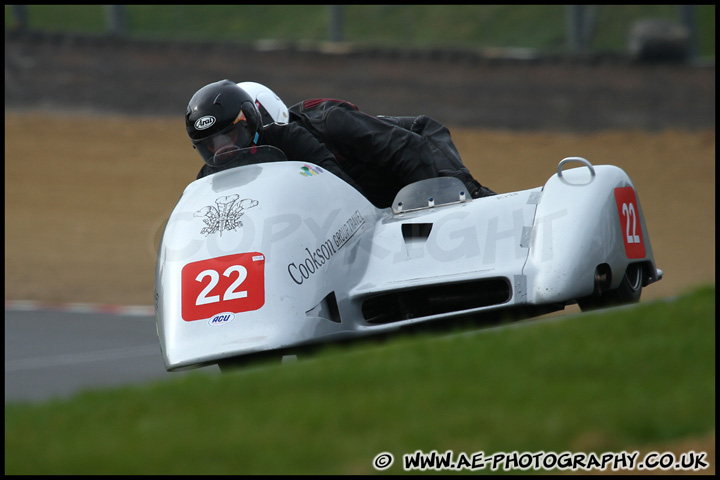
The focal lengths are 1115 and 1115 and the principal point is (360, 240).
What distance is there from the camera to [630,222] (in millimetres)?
5465

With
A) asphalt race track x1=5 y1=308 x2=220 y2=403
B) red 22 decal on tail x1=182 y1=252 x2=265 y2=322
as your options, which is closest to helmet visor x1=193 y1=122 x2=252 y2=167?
red 22 decal on tail x1=182 y1=252 x2=265 y2=322

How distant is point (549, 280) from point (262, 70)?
1476 cm

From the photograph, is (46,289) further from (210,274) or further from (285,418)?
(285,418)

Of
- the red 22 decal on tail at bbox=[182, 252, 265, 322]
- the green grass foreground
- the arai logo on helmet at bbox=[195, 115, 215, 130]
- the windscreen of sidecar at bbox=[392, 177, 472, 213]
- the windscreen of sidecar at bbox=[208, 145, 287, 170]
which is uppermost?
the arai logo on helmet at bbox=[195, 115, 215, 130]

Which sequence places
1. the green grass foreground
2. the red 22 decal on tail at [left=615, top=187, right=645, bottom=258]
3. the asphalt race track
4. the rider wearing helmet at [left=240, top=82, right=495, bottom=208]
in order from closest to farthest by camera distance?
the green grass foreground
the red 22 decal on tail at [left=615, top=187, right=645, bottom=258]
the rider wearing helmet at [left=240, top=82, right=495, bottom=208]
the asphalt race track

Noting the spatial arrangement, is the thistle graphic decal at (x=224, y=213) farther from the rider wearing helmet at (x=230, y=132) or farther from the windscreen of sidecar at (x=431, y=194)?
the windscreen of sidecar at (x=431, y=194)

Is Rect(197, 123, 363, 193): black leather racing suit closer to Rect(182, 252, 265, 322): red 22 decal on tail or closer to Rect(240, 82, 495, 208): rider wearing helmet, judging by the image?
Rect(240, 82, 495, 208): rider wearing helmet

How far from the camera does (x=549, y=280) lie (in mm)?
4941

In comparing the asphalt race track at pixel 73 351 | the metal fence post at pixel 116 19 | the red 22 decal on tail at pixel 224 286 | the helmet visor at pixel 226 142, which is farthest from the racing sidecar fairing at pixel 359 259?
the metal fence post at pixel 116 19

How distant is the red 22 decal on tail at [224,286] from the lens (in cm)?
491

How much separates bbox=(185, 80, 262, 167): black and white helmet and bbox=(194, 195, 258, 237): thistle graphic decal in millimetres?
416

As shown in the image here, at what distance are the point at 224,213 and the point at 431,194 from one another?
1079 mm

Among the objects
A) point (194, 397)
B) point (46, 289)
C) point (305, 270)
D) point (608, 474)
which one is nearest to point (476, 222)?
point (305, 270)

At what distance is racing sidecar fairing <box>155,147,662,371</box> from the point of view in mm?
4930
